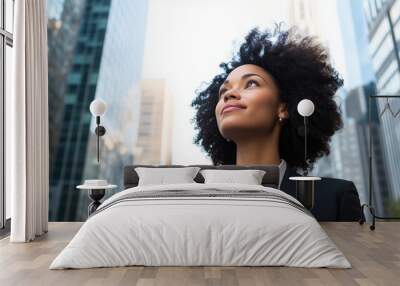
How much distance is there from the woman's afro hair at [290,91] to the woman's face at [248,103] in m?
0.08

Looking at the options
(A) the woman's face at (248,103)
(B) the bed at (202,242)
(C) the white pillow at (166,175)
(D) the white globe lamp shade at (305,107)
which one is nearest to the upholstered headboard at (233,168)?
(C) the white pillow at (166,175)

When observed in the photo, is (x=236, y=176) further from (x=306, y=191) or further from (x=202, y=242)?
(x=202, y=242)

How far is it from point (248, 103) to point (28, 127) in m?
2.49

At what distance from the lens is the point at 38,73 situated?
16.0 feet

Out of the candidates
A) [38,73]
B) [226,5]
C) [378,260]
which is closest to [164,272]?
[378,260]

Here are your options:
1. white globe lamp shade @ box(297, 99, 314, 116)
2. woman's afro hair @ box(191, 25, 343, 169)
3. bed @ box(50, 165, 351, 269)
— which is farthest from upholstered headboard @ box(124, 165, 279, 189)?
bed @ box(50, 165, 351, 269)

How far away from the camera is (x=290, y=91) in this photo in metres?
5.88

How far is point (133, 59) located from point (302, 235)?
3568mm

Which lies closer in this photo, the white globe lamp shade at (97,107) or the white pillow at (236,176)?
the white pillow at (236,176)

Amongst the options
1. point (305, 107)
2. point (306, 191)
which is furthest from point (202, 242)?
point (305, 107)

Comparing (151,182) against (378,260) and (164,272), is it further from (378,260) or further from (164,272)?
(378,260)

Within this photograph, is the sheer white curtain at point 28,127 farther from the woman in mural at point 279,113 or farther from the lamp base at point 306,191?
Answer: the lamp base at point 306,191

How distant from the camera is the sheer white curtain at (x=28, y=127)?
454cm

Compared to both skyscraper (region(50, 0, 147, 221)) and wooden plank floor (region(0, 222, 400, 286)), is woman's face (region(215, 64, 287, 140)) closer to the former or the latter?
skyscraper (region(50, 0, 147, 221))
